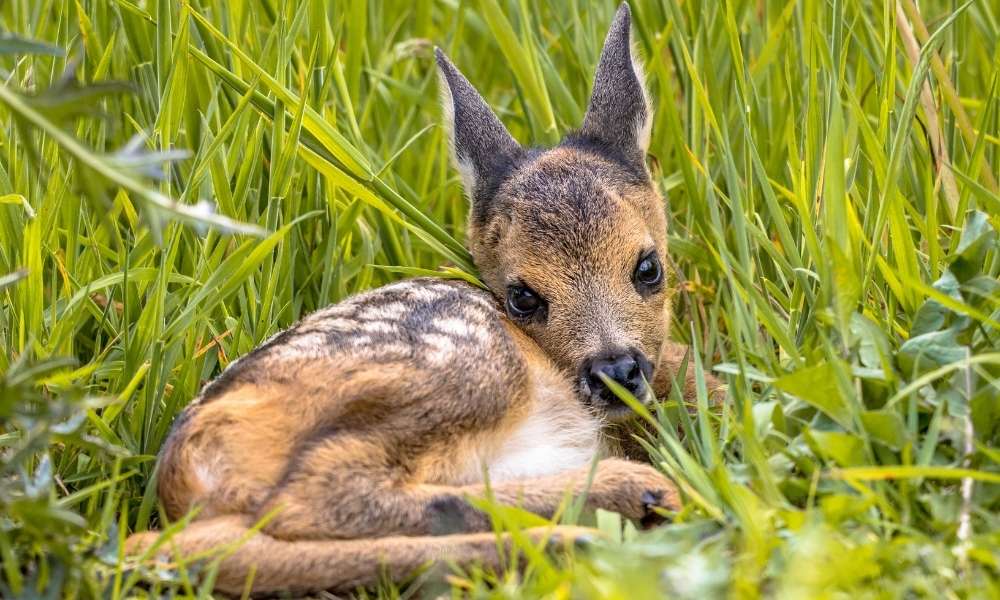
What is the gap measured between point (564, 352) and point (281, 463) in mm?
1406

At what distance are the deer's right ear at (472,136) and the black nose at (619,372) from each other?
3.90 feet

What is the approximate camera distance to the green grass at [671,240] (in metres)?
3.30

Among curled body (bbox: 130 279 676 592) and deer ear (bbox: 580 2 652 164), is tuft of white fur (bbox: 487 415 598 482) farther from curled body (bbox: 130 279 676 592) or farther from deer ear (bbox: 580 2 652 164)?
deer ear (bbox: 580 2 652 164)

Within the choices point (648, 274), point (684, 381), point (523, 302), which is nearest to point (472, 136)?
point (523, 302)

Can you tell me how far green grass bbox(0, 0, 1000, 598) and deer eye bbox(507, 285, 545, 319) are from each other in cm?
26

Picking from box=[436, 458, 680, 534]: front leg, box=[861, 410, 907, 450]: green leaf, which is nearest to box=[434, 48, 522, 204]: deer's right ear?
box=[436, 458, 680, 534]: front leg

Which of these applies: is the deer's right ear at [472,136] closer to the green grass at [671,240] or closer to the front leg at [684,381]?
the green grass at [671,240]

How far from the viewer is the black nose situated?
15.3ft

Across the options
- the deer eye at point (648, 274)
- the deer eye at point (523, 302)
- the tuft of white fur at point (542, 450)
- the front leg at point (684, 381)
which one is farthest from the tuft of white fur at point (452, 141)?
the tuft of white fur at point (542, 450)

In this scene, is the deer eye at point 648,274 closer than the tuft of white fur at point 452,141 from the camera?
Yes

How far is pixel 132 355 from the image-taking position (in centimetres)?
445

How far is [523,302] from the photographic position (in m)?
5.16

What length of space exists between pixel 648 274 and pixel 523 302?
500 mm

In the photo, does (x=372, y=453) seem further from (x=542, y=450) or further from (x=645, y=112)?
(x=645, y=112)
